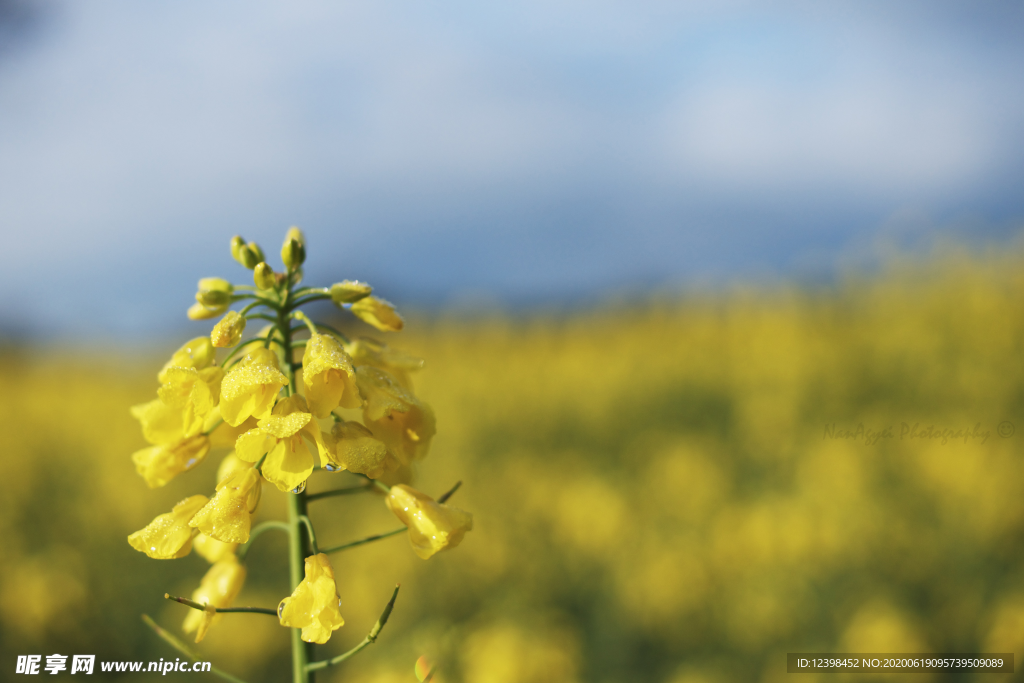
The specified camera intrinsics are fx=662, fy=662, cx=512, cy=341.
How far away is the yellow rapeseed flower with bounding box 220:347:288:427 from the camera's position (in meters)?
1.09

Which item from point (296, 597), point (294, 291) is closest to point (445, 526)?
point (296, 597)

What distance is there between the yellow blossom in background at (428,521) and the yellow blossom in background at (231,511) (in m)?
0.26

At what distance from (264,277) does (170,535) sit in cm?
50

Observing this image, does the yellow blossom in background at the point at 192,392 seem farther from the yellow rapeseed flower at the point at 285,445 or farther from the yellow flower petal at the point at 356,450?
the yellow flower petal at the point at 356,450

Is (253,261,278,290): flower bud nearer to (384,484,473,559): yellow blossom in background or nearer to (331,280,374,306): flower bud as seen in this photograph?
(331,280,374,306): flower bud

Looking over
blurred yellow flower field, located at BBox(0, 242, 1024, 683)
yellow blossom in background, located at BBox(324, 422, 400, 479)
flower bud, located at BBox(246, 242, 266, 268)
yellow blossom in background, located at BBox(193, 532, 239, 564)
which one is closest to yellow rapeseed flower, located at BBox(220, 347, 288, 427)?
yellow blossom in background, located at BBox(324, 422, 400, 479)

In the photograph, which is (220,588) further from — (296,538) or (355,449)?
(355,449)

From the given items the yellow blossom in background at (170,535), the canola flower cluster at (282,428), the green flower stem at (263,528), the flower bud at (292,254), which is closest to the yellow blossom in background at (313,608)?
the canola flower cluster at (282,428)

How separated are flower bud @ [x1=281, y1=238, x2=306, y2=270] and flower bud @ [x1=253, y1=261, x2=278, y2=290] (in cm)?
6

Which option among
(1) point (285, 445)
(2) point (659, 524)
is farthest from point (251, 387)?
(2) point (659, 524)

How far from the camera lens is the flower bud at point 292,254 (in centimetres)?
131

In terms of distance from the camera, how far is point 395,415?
4.17 feet

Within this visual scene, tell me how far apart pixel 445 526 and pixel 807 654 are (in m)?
3.42

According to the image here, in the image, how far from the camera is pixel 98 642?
4.18m
